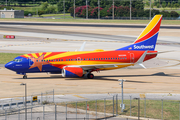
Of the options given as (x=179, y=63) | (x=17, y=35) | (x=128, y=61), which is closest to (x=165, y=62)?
(x=179, y=63)

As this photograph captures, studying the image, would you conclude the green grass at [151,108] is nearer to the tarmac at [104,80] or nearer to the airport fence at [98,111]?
the airport fence at [98,111]

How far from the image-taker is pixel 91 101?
42.4 m

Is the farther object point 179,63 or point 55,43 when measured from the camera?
point 55,43

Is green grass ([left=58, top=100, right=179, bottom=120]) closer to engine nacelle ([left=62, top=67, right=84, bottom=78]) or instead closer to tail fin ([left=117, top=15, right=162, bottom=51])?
engine nacelle ([left=62, top=67, right=84, bottom=78])

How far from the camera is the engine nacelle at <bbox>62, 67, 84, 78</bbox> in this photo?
190ft

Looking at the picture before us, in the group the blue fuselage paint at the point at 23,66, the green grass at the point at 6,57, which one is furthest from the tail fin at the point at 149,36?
the green grass at the point at 6,57

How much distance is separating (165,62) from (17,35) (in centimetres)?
7596

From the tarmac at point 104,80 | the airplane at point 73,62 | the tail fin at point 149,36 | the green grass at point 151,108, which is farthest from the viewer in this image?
the tail fin at point 149,36

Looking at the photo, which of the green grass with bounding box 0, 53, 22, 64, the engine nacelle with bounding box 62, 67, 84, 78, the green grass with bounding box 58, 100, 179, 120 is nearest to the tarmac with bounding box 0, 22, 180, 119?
the engine nacelle with bounding box 62, 67, 84, 78

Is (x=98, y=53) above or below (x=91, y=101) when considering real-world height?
above

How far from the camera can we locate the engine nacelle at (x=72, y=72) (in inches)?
2280

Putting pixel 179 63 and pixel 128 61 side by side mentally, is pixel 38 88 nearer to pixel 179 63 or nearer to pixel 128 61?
pixel 128 61

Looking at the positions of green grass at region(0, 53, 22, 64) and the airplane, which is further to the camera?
green grass at region(0, 53, 22, 64)

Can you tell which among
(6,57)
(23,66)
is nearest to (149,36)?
(23,66)
